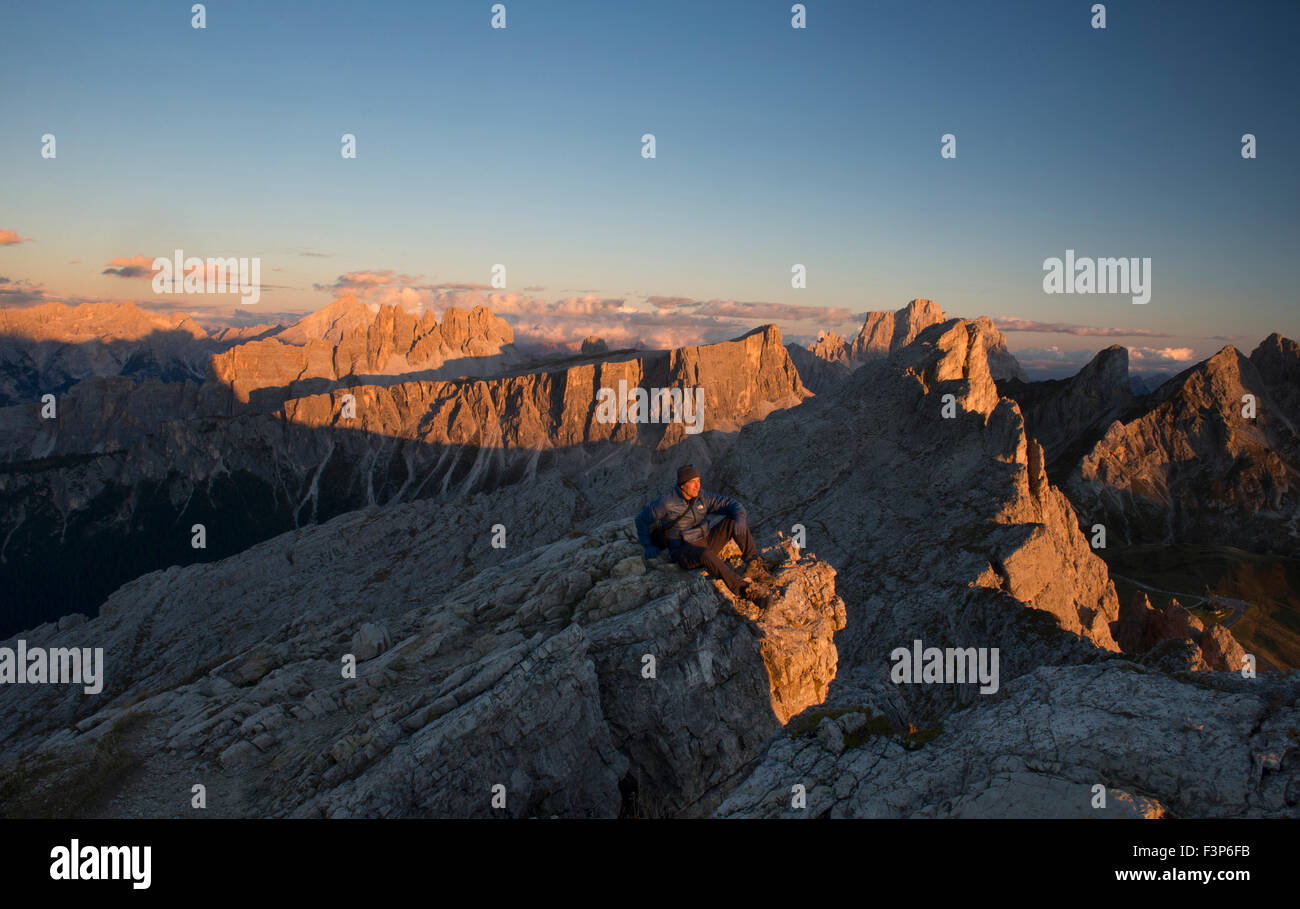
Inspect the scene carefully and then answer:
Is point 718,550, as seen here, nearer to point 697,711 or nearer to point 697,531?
point 697,531

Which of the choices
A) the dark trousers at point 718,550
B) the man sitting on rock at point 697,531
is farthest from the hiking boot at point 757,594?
the dark trousers at point 718,550

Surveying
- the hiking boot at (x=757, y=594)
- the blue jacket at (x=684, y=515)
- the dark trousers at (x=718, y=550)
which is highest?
the blue jacket at (x=684, y=515)

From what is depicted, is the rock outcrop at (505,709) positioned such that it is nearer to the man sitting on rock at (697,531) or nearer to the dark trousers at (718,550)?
the dark trousers at (718,550)

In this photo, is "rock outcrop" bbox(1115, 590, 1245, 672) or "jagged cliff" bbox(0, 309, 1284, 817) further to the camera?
"rock outcrop" bbox(1115, 590, 1245, 672)

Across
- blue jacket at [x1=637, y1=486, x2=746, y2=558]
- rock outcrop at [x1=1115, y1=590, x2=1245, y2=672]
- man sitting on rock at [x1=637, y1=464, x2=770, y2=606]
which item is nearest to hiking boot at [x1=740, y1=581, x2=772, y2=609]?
man sitting on rock at [x1=637, y1=464, x2=770, y2=606]

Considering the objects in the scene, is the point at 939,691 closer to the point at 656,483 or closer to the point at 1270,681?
the point at 1270,681

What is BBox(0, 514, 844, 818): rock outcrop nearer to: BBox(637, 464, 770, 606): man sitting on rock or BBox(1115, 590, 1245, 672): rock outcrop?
BBox(637, 464, 770, 606): man sitting on rock

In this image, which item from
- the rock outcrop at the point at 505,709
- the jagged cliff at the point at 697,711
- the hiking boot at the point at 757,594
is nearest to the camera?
the jagged cliff at the point at 697,711

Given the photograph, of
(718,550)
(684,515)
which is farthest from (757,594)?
(684,515)

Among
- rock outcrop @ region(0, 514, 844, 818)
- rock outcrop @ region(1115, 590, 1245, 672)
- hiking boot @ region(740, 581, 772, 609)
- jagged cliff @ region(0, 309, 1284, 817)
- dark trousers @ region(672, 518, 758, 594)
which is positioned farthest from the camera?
rock outcrop @ region(1115, 590, 1245, 672)
